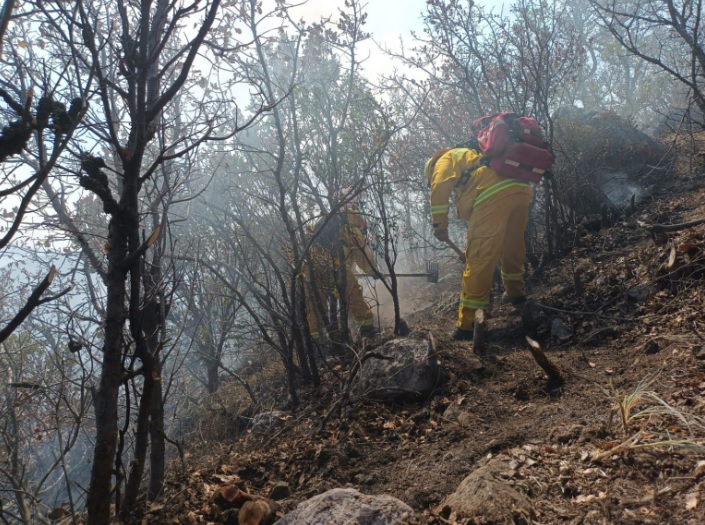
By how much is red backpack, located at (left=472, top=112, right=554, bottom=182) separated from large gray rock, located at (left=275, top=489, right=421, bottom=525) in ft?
11.9

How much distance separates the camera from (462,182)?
5.12 m

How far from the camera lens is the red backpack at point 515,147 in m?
4.73

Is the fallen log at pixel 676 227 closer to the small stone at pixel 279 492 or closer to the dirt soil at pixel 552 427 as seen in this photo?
the dirt soil at pixel 552 427

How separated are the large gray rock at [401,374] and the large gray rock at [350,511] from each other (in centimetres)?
139

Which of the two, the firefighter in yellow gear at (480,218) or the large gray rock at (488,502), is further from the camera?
the firefighter in yellow gear at (480,218)

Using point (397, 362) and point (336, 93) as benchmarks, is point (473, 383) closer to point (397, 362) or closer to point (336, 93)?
point (397, 362)

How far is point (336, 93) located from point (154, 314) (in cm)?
500

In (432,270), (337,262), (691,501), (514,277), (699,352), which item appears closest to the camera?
(691,501)

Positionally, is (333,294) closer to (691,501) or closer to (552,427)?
(552,427)

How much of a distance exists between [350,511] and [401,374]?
168 centimetres

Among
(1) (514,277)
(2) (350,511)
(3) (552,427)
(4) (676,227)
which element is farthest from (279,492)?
(4) (676,227)

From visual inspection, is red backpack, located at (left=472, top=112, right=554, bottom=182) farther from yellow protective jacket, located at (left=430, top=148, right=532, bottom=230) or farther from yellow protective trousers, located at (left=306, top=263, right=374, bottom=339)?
yellow protective trousers, located at (left=306, top=263, right=374, bottom=339)

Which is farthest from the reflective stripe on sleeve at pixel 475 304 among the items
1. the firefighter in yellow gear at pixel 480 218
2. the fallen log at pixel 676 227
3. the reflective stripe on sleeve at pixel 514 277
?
the fallen log at pixel 676 227

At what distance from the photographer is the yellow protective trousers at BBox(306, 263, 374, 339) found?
15.5ft
